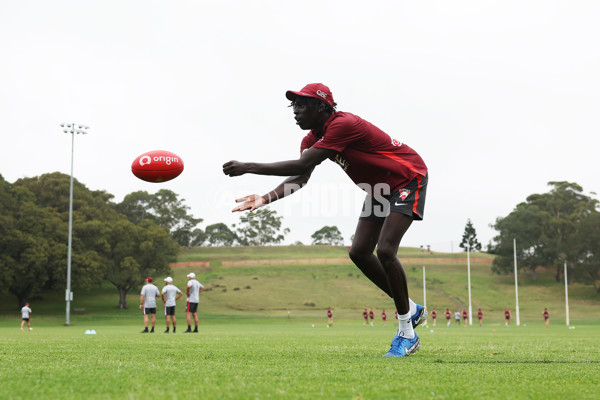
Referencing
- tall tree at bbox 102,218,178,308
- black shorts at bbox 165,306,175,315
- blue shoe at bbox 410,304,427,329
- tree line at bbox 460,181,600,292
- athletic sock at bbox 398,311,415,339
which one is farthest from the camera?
tree line at bbox 460,181,600,292

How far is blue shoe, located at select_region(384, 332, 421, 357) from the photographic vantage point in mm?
6059

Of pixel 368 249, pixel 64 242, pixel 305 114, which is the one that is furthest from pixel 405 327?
pixel 64 242

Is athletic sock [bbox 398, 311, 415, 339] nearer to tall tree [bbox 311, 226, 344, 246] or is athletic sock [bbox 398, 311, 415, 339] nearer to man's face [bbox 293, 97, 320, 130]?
man's face [bbox 293, 97, 320, 130]

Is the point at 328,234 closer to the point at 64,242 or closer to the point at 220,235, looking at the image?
the point at 220,235

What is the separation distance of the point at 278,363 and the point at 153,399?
211 centimetres

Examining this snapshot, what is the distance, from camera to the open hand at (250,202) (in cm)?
541

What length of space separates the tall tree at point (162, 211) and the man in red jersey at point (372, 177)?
90495 mm

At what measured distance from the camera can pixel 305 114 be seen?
233 inches

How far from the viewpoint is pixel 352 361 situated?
5.33m

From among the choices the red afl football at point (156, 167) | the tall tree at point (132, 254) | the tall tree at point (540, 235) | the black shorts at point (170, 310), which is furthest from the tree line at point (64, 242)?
the red afl football at point (156, 167)

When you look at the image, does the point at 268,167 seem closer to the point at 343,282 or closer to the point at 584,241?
the point at 343,282

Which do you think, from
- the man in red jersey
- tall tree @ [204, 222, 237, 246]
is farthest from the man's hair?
tall tree @ [204, 222, 237, 246]

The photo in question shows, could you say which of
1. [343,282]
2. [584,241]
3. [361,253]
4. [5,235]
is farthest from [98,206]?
[361,253]

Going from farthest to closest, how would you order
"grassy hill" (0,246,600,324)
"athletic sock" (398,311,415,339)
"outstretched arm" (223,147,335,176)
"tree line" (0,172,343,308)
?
"grassy hill" (0,246,600,324) → "tree line" (0,172,343,308) → "athletic sock" (398,311,415,339) → "outstretched arm" (223,147,335,176)
